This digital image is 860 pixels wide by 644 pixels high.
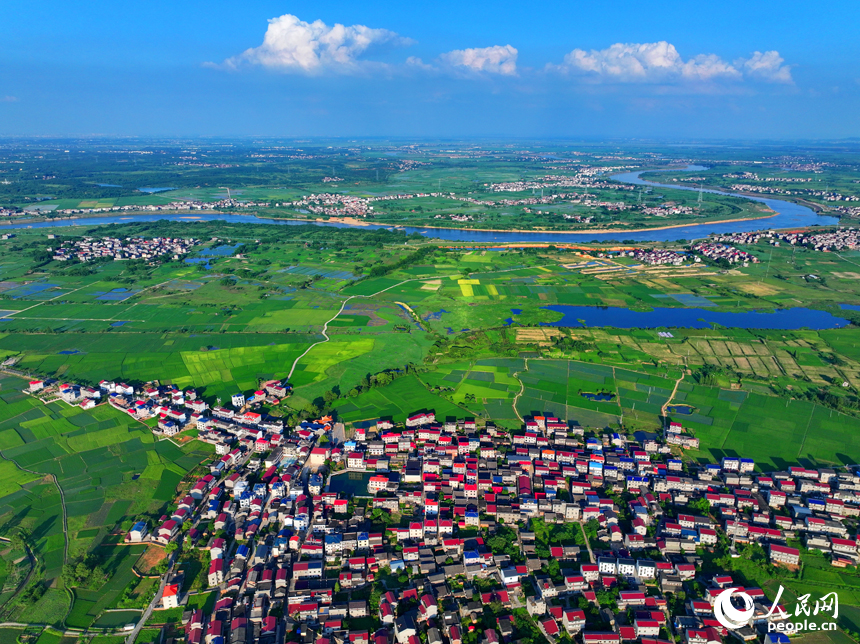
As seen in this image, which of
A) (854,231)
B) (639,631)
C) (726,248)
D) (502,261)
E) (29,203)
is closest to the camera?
(639,631)

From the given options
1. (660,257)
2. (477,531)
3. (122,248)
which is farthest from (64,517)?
(660,257)

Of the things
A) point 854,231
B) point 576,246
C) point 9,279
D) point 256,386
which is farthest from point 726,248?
point 9,279

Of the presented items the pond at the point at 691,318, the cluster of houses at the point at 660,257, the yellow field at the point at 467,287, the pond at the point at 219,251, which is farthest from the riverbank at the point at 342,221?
the pond at the point at 691,318

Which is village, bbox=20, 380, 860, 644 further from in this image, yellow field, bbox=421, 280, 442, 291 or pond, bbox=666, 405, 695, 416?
yellow field, bbox=421, 280, 442, 291

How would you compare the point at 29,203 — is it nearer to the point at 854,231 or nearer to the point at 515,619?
the point at 515,619

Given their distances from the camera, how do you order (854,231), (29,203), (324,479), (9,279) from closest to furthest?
1. (324,479)
2. (9,279)
3. (854,231)
4. (29,203)

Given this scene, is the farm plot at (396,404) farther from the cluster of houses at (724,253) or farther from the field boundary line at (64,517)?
the cluster of houses at (724,253)
